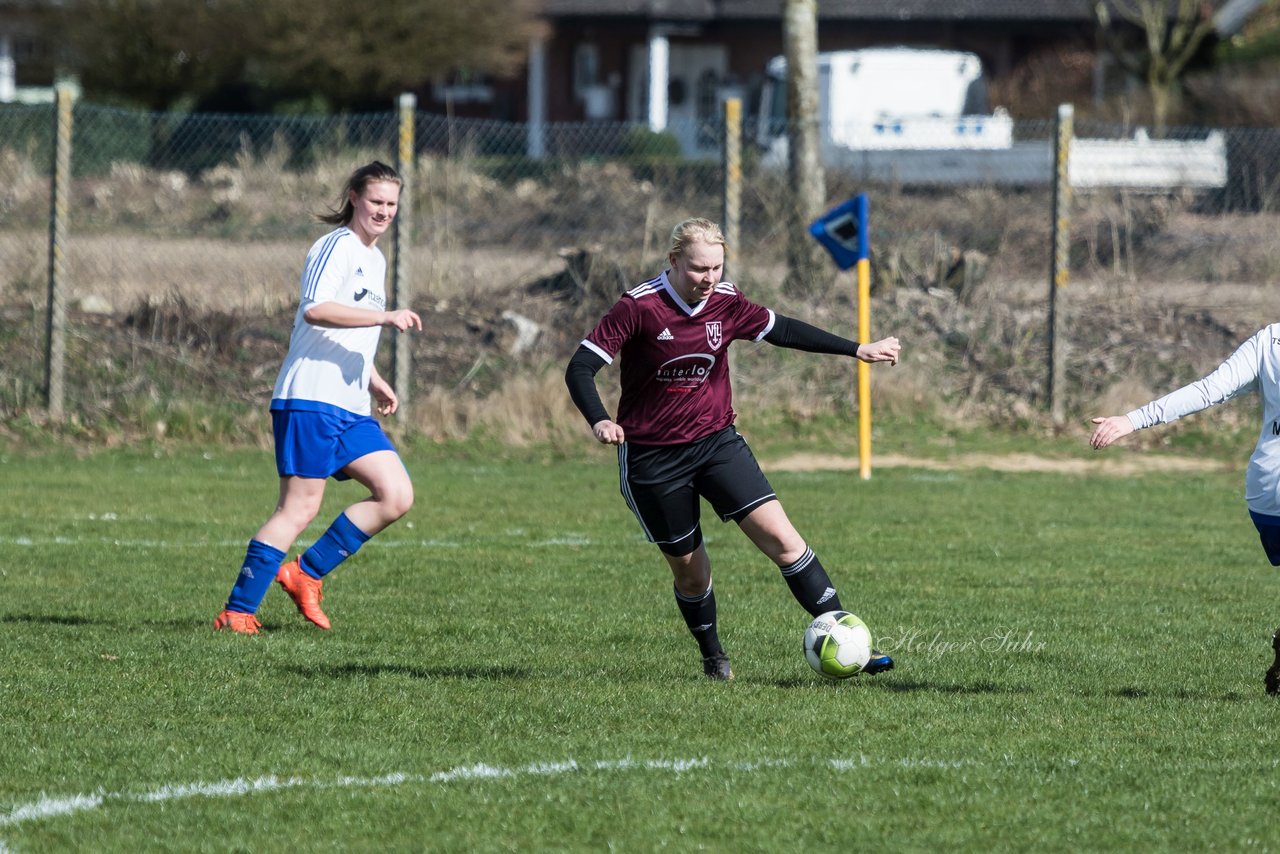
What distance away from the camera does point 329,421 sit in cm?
738

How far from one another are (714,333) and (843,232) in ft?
23.4

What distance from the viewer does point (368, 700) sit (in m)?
6.06

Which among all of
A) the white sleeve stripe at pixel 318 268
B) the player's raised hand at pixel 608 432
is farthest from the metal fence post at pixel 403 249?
the player's raised hand at pixel 608 432

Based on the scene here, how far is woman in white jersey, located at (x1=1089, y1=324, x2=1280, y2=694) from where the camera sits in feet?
18.9

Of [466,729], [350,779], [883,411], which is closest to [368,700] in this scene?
[466,729]

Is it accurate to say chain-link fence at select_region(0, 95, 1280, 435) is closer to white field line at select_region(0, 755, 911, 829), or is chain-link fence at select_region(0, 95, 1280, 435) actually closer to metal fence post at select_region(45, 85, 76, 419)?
metal fence post at select_region(45, 85, 76, 419)

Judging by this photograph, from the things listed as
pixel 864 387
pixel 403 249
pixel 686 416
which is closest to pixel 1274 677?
pixel 686 416

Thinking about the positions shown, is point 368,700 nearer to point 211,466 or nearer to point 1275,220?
point 211,466

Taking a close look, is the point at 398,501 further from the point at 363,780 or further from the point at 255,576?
the point at 363,780

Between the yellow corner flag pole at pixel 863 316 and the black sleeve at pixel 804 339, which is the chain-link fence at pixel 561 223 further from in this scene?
the black sleeve at pixel 804 339

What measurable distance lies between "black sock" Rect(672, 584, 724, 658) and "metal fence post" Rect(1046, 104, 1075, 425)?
29.5ft

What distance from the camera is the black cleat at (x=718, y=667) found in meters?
6.53

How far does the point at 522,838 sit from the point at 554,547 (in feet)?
17.8

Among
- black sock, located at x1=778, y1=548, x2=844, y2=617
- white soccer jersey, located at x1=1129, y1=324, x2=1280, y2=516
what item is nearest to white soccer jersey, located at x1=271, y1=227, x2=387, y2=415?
black sock, located at x1=778, y1=548, x2=844, y2=617
